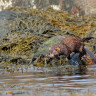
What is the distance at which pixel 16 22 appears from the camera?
47.0 feet

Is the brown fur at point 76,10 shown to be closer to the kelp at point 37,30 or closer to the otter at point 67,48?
the kelp at point 37,30

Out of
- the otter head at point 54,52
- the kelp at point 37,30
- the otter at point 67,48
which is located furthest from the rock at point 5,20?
the otter head at point 54,52

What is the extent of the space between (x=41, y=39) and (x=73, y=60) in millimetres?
3367

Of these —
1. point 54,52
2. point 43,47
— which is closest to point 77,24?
point 43,47

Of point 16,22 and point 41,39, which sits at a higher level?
point 16,22

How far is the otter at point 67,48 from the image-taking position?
928 centimetres

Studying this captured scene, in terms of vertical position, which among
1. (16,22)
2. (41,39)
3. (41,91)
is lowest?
(41,91)

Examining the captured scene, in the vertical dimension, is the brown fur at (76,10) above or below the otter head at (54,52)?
above

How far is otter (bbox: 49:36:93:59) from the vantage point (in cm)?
928

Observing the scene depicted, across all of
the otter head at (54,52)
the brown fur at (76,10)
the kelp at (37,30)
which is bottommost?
the otter head at (54,52)

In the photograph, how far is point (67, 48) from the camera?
945cm

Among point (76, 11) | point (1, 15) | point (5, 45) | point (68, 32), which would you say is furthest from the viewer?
point (76, 11)

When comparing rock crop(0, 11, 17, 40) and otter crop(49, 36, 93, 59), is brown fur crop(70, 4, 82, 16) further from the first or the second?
otter crop(49, 36, 93, 59)

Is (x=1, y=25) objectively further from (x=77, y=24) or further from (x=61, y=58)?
(x=61, y=58)
